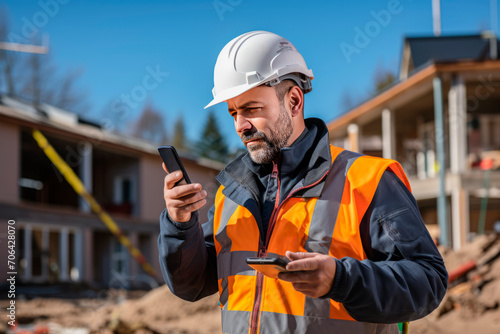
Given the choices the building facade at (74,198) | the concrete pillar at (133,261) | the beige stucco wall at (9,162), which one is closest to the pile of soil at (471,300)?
the building facade at (74,198)

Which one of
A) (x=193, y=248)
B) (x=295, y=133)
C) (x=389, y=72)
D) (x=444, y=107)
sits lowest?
(x=193, y=248)

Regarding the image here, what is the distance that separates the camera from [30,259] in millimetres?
20906

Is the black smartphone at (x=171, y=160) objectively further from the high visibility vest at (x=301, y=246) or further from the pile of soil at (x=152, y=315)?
the pile of soil at (x=152, y=315)

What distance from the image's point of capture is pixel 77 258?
73.6 feet

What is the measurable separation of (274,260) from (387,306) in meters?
0.44

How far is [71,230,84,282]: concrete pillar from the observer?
2220cm

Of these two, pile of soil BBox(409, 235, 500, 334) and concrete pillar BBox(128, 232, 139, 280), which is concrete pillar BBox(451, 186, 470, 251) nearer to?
pile of soil BBox(409, 235, 500, 334)

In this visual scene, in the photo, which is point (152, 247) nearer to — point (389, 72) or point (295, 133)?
point (295, 133)

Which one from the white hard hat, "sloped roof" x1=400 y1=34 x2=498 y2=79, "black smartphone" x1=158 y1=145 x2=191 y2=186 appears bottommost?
"black smartphone" x1=158 y1=145 x2=191 y2=186

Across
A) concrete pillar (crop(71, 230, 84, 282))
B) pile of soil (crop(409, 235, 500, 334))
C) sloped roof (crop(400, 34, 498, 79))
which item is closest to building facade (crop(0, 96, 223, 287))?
concrete pillar (crop(71, 230, 84, 282))

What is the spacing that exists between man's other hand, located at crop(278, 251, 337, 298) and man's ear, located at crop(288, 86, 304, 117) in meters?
0.79

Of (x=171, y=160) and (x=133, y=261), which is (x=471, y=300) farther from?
(x=133, y=261)

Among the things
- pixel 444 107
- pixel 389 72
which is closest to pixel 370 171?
pixel 444 107

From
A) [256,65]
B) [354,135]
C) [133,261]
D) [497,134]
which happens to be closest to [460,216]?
[497,134]
